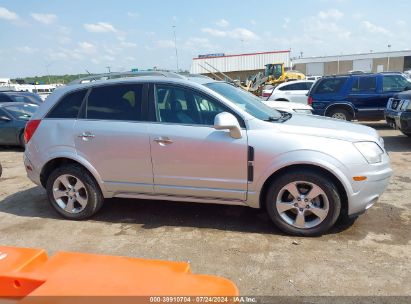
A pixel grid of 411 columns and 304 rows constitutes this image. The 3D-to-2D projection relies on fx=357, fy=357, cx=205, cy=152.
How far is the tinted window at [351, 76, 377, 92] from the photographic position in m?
A: 10.8

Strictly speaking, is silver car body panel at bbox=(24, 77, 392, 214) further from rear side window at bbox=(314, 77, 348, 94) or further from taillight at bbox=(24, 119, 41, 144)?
Answer: rear side window at bbox=(314, 77, 348, 94)

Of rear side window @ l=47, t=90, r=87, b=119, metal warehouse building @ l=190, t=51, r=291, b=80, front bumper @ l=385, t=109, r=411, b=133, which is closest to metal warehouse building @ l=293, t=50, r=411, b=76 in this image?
metal warehouse building @ l=190, t=51, r=291, b=80

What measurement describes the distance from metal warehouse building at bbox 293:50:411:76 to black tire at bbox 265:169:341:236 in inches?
2269

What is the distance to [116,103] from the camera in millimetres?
4277

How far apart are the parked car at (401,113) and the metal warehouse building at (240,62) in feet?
117

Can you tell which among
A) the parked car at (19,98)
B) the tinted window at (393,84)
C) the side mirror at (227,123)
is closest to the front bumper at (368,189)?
the side mirror at (227,123)

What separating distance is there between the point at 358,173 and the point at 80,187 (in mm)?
3223

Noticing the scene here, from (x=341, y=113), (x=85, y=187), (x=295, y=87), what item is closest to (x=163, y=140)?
(x=85, y=187)

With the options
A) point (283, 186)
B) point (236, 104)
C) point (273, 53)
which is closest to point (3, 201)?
point (236, 104)

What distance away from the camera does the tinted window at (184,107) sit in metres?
3.95

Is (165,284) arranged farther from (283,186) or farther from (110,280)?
(283,186)

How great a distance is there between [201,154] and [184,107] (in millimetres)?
609

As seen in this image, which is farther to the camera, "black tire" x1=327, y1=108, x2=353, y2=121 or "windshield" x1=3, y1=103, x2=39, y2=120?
"black tire" x1=327, y1=108, x2=353, y2=121

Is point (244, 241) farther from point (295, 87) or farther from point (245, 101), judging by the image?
point (295, 87)
